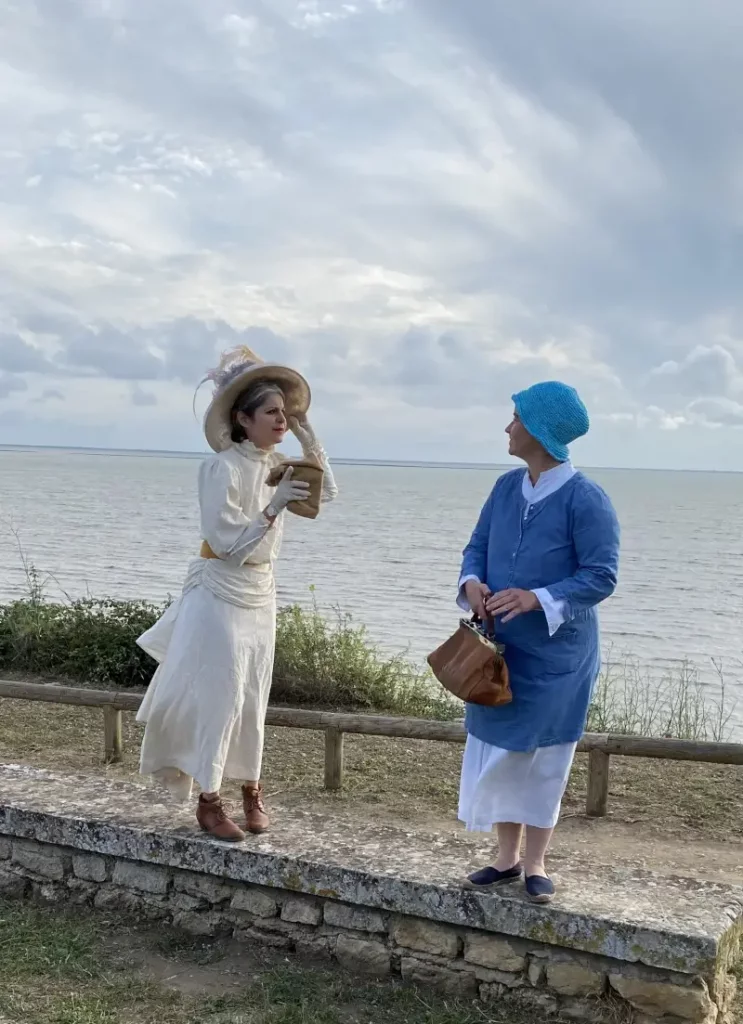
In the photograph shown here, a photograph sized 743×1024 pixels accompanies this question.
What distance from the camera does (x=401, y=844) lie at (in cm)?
402

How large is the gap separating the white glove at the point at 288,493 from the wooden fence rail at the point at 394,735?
246 centimetres

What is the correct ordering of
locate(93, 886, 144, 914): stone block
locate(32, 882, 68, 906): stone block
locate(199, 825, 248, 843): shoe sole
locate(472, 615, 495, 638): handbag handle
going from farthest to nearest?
1. locate(32, 882, 68, 906): stone block
2. locate(93, 886, 144, 914): stone block
3. locate(199, 825, 248, 843): shoe sole
4. locate(472, 615, 495, 638): handbag handle

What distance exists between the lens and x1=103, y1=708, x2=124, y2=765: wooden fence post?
6648mm

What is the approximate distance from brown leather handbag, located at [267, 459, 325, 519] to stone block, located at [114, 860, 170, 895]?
5.24 ft

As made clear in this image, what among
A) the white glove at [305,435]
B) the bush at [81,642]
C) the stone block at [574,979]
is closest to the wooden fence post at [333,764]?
the white glove at [305,435]

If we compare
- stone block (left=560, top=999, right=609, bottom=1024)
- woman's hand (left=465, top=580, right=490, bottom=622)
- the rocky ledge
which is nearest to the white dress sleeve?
woman's hand (left=465, top=580, right=490, bottom=622)

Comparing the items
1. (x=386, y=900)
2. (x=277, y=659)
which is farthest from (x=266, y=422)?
(x=277, y=659)

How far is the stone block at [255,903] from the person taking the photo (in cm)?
389

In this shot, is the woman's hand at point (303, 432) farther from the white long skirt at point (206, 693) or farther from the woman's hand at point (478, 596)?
the woman's hand at point (478, 596)

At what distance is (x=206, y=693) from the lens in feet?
12.6

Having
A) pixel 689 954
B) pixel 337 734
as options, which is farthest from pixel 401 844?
pixel 337 734

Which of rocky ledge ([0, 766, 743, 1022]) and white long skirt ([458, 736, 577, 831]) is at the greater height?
white long skirt ([458, 736, 577, 831])

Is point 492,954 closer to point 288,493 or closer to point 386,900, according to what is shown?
point 386,900

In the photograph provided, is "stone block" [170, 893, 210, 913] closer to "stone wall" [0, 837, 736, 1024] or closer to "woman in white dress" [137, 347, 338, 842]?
"stone wall" [0, 837, 736, 1024]
